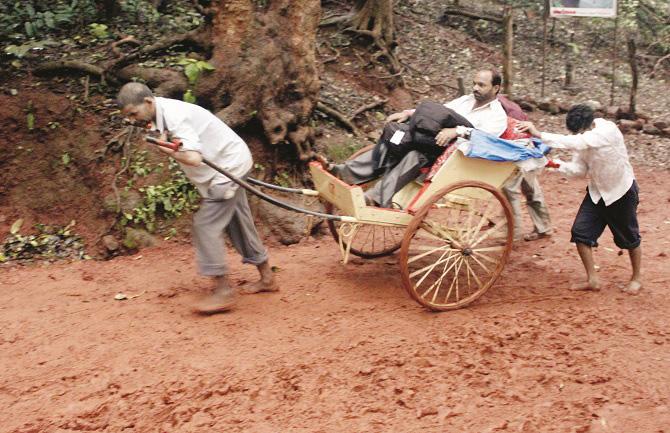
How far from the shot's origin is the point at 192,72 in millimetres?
7152

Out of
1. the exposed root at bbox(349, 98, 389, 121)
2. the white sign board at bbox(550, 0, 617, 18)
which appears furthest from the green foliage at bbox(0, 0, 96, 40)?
the white sign board at bbox(550, 0, 617, 18)

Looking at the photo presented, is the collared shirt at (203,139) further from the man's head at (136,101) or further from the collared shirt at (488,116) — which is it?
the collared shirt at (488,116)

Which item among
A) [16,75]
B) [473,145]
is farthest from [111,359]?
[16,75]

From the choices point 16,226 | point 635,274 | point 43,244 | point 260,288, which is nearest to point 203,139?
point 260,288

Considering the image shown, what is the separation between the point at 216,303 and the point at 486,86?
2.83 meters

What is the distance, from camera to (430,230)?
5320mm

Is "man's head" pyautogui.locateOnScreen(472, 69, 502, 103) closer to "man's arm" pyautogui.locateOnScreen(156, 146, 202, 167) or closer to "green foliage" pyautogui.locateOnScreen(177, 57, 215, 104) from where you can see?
"man's arm" pyautogui.locateOnScreen(156, 146, 202, 167)

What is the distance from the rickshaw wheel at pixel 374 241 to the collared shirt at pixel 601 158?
1811 millimetres

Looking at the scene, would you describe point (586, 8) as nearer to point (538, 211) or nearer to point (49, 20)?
point (538, 211)

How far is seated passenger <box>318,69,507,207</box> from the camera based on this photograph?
5441 mm

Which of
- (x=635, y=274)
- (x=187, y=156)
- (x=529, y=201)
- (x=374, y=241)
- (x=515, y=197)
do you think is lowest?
(x=374, y=241)

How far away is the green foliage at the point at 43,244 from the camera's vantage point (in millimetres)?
6734

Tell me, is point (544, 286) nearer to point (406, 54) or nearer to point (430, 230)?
point (430, 230)

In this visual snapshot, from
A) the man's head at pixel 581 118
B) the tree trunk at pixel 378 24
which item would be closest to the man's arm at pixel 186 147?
the man's head at pixel 581 118
